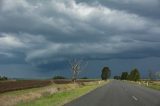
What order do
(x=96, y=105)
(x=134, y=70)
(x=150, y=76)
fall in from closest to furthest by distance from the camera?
(x=96, y=105), (x=150, y=76), (x=134, y=70)

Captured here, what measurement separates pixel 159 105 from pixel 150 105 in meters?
0.68

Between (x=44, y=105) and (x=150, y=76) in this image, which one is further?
(x=150, y=76)

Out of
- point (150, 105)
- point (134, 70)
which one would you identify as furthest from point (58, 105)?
point (134, 70)

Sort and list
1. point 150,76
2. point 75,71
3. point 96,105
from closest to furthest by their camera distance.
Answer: point 96,105
point 75,71
point 150,76

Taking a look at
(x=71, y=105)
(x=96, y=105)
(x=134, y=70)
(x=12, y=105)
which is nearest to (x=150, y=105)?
(x=96, y=105)

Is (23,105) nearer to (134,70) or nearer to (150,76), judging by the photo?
(150,76)

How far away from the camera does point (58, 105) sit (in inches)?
915

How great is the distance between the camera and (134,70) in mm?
175500

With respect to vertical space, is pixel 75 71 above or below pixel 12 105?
above

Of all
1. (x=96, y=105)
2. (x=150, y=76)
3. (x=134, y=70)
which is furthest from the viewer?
(x=134, y=70)

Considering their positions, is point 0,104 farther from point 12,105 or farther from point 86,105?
point 86,105

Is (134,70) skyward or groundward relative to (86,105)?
skyward

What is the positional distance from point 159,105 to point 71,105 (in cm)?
529

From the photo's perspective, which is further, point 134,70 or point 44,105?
point 134,70
